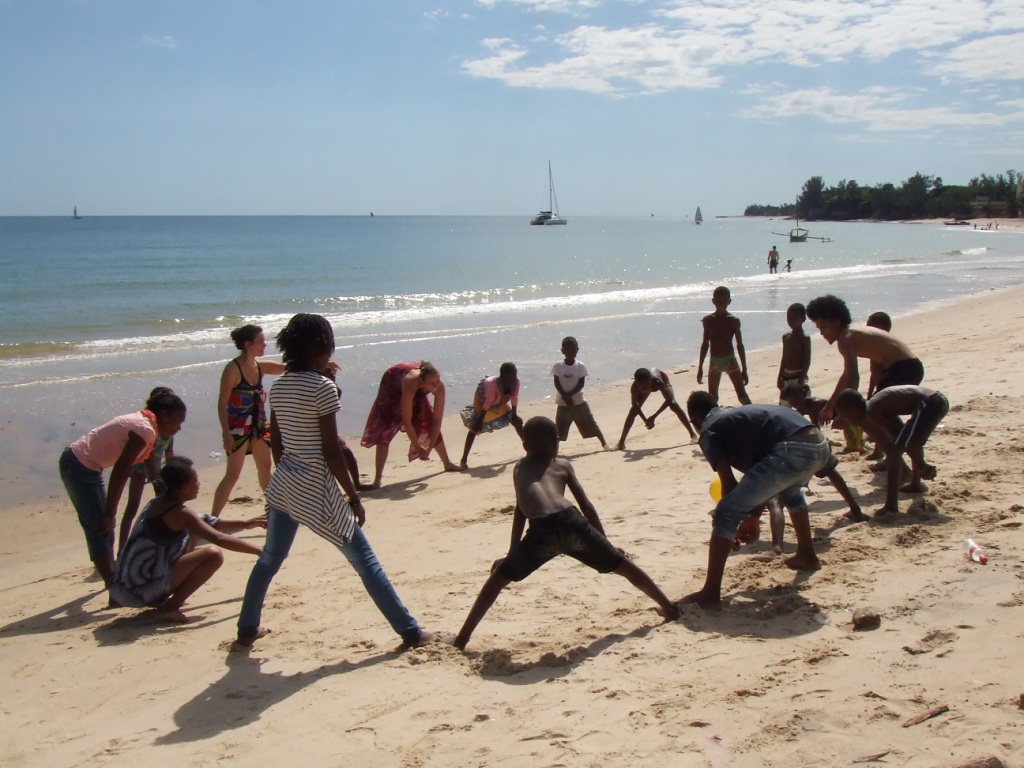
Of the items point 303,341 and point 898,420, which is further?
point 898,420

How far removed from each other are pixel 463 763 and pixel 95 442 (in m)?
3.43

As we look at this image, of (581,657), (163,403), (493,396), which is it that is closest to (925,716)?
(581,657)

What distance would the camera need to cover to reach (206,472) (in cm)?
934

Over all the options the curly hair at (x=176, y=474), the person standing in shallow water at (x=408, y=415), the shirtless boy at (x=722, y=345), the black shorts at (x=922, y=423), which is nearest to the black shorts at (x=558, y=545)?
the curly hair at (x=176, y=474)

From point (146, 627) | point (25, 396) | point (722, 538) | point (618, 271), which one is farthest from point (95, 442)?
point (618, 271)

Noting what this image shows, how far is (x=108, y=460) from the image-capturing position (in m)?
5.49

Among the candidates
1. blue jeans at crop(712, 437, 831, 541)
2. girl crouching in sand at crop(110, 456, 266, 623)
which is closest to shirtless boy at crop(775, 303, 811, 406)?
blue jeans at crop(712, 437, 831, 541)

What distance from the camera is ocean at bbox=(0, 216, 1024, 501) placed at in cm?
1348

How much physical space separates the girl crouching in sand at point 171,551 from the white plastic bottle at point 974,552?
3.94m

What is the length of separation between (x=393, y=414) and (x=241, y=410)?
79.2 inches

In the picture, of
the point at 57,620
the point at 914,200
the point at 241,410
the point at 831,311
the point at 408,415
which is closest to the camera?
the point at 57,620

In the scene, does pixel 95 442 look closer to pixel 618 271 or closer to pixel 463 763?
pixel 463 763

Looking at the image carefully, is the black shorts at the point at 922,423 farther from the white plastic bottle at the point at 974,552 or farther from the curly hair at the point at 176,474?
the curly hair at the point at 176,474

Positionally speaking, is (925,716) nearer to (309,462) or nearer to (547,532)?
(547,532)
